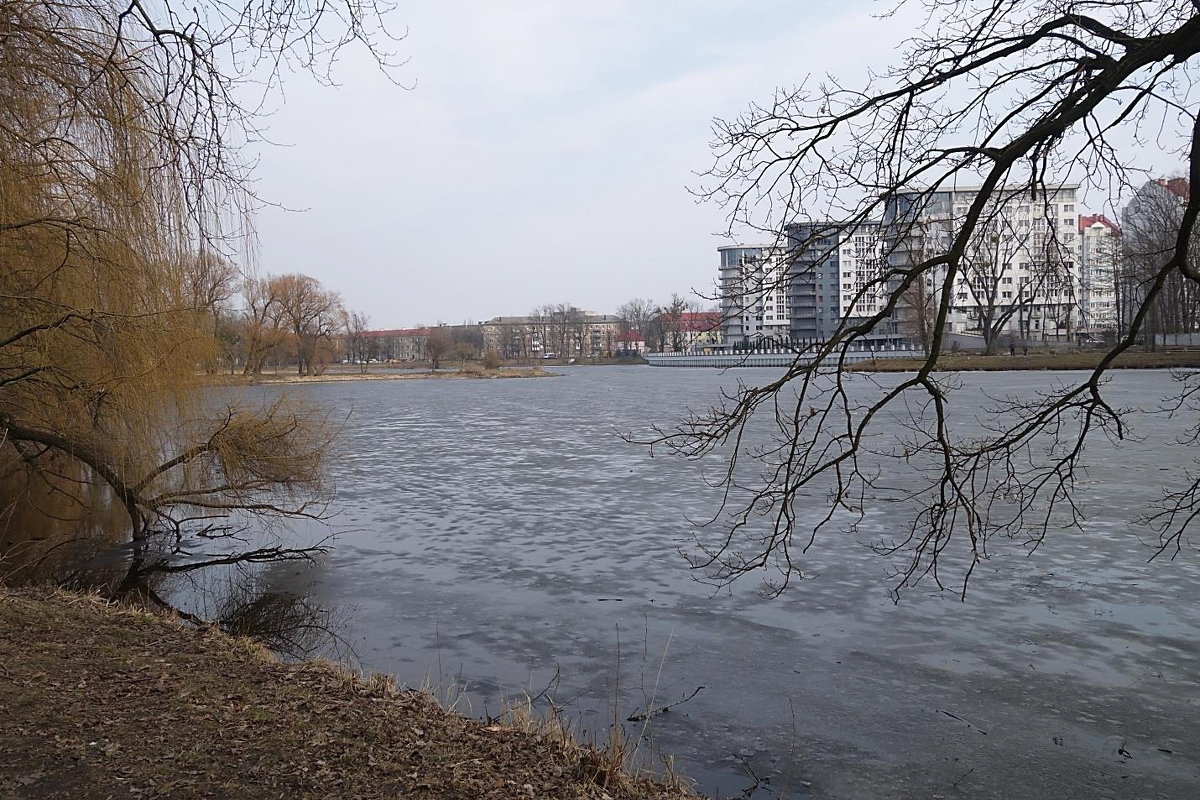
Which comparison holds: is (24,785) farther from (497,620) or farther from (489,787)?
(497,620)

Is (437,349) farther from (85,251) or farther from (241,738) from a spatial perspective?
(241,738)

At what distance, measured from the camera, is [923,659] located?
28.3ft

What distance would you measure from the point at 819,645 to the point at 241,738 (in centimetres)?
570

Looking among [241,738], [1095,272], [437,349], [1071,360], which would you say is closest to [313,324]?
[437,349]

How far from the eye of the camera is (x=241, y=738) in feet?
17.4

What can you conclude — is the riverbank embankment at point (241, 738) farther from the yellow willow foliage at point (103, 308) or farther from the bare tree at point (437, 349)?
the bare tree at point (437, 349)

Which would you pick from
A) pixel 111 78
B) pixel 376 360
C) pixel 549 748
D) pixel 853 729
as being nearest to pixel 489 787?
pixel 549 748

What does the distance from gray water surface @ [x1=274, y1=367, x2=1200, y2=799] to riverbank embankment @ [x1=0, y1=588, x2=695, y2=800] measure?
121cm

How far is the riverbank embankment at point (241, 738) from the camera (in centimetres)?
465

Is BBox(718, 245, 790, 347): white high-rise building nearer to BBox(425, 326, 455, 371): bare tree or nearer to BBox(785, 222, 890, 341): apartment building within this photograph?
BBox(785, 222, 890, 341): apartment building

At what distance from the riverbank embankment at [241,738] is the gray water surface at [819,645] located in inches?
47.8

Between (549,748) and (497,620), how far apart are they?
435cm

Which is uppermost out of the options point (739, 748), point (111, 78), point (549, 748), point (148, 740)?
Answer: point (111, 78)

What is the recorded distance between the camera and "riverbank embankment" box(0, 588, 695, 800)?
4652mm
